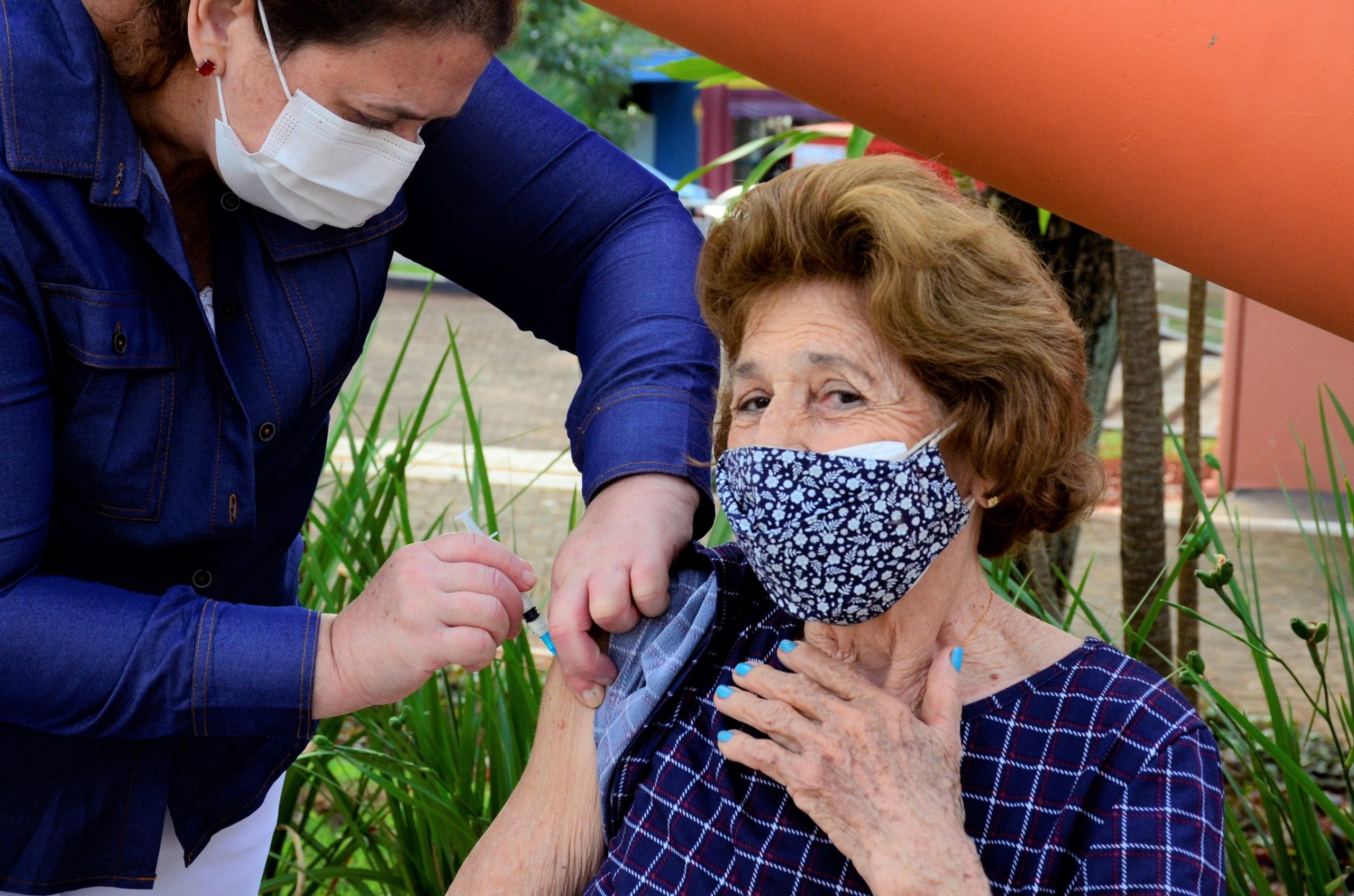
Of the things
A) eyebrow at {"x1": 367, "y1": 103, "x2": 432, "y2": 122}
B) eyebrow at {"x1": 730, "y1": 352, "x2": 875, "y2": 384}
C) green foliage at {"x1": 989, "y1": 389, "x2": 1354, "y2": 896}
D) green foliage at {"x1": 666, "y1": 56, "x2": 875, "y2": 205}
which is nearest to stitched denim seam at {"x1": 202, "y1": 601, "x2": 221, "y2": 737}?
eyebrow at {"x1": 367, "y1": 103, "x2": 432, "y2": 122}

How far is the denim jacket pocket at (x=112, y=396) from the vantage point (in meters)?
1.66

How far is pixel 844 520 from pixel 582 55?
17.0m

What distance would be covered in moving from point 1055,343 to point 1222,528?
225 inches

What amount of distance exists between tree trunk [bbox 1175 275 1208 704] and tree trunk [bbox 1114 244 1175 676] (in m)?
0.06

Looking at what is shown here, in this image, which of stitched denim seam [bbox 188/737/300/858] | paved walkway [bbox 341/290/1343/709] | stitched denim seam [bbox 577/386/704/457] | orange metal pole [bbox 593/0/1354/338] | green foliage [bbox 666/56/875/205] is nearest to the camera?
orange metal pole [bbox 593/0/1354/338]

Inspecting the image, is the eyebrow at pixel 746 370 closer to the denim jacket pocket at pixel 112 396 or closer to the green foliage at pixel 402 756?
the denim jacket pocket at pixel 112 396

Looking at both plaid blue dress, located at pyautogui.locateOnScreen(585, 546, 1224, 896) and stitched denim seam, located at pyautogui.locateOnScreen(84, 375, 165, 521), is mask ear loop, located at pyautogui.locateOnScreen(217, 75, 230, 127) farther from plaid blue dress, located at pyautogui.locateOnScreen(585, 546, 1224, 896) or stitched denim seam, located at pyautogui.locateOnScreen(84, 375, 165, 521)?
plaid blue dress, located at pyautogui.locateOnScreen(585, 546, 1224, 896)

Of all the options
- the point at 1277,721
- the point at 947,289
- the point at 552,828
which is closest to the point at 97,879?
the point at 552,828

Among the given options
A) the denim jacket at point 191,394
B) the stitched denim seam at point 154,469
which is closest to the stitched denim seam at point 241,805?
the denim jacket at point 191,394

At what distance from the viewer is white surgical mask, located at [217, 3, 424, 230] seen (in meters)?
1.75

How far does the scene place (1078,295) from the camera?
3518 millimetres

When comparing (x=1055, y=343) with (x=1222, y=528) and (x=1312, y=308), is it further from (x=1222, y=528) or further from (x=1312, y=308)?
(x=1222, y=528)

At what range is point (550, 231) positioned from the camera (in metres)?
2.25

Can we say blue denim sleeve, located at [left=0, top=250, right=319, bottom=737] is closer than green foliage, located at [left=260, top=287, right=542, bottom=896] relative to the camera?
Yes
